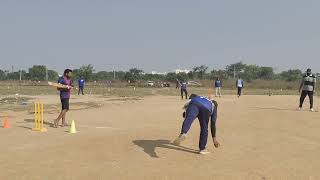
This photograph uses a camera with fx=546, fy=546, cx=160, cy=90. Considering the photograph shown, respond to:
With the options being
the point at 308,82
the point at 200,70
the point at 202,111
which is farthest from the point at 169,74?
the point at 202,111

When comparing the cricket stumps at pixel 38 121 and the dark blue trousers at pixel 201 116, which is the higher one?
the dark blue trousers at pixel 201 116

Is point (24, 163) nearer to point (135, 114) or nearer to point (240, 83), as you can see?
point (135, 114)

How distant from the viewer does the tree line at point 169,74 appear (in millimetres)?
95125

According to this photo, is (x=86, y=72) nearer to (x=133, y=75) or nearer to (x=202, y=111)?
(x=133, y=75)

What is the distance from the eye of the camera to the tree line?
95.1 meters

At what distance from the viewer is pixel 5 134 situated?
13.7m

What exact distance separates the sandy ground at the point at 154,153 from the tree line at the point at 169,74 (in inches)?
2870

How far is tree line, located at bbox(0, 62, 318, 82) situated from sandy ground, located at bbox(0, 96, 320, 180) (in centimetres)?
7291

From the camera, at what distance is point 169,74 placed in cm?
10588

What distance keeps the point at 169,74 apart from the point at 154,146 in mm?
94698

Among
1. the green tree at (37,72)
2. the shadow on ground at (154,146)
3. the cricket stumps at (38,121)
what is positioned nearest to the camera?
the shadow on ground at (154,146)

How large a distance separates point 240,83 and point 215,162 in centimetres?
2583

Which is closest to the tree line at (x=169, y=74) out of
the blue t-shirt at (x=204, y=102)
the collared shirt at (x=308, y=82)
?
the collared shirt at (x=308, y=82)

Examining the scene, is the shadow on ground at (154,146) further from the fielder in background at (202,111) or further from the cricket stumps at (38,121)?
the cricket stumps at (38,121)
